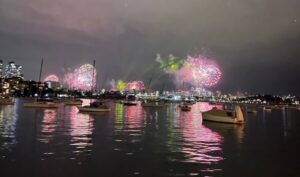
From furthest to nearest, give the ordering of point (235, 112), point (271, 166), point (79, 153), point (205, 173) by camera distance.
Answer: point (235, 112), point (79, 153), point (271, 166), point (205, 173)

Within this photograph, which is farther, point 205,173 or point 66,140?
point 66,140

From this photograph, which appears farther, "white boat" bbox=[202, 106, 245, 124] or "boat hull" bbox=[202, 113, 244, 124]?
"white boat" bbox=[202, 106, 245, 124]

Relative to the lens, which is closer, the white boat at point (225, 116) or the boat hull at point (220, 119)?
the boat hull at point (220, 119)

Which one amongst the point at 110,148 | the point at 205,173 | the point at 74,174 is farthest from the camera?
the point at 110,148

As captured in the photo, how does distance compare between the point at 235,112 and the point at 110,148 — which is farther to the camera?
the point at 235,112

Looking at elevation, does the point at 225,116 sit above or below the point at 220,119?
above

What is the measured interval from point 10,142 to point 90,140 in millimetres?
6314

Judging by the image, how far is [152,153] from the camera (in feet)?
72.5

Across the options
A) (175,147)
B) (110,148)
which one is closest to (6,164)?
(110,148)

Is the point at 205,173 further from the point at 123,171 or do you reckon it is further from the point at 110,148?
the point at 110,148

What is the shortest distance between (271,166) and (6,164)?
15255 millimetres

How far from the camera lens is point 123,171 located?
1642 cm

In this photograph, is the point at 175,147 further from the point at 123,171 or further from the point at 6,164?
the point at 6,164

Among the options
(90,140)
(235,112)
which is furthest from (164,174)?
(235,112)
